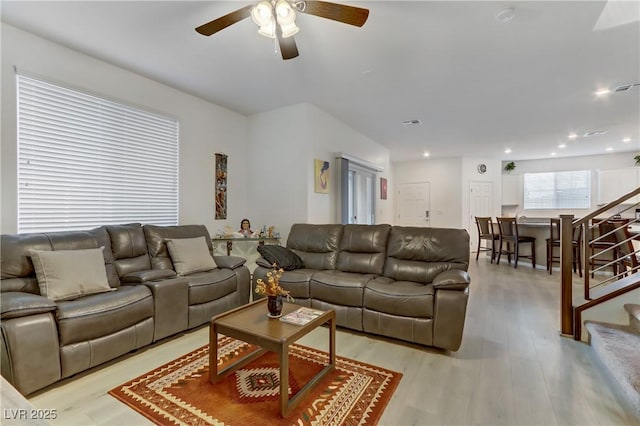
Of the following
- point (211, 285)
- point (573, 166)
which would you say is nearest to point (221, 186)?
point (211, 285)

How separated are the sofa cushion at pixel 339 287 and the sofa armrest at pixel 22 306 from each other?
2030mm

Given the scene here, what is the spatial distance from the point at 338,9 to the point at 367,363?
2452 mm

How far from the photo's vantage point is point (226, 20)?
1996mm

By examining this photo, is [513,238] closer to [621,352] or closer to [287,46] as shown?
[621,352]

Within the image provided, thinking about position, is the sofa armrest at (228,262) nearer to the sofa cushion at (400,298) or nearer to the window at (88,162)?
the window at (88,162)

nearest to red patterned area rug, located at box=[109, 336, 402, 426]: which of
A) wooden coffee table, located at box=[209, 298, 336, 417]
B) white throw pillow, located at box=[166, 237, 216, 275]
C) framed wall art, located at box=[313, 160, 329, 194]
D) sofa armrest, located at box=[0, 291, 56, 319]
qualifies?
wooden coffee table, located at box=[209, 298, 336, 417]

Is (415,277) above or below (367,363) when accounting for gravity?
above

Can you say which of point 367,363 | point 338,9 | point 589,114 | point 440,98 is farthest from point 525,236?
point 338,9

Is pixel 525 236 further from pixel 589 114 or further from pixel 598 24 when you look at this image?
pixel 598 24

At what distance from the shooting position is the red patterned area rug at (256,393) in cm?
168

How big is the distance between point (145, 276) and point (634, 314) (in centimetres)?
410

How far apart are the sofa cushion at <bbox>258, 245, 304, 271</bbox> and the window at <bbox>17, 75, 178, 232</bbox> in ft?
4.57

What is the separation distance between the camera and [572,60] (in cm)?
303

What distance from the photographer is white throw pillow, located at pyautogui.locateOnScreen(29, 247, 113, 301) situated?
7.22 ft
